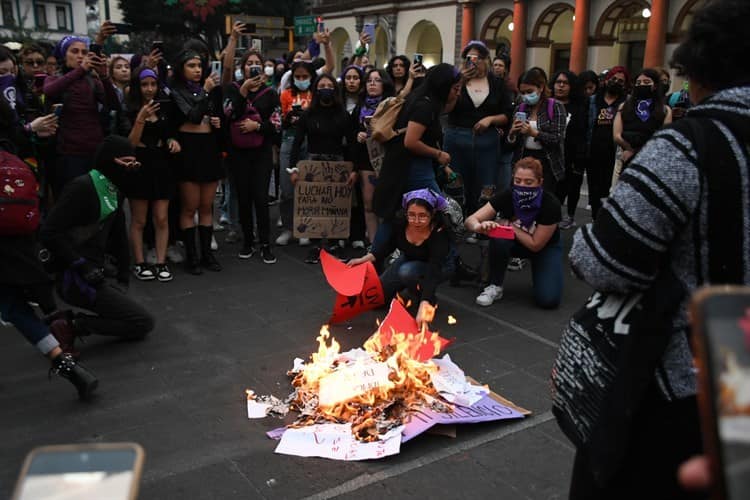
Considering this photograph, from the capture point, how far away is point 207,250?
262 inches

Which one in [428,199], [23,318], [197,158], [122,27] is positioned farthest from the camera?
[122,27]

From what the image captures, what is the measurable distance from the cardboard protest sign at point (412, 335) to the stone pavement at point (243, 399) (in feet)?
1.19

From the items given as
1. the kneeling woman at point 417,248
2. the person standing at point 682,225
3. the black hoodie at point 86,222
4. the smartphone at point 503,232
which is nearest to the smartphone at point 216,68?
the black hoodie at point 86,222

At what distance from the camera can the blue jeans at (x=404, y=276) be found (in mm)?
5305

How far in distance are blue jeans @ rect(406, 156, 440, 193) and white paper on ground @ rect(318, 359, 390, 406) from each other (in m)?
2.58

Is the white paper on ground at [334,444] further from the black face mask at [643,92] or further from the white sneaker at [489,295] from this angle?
the black face mask at [643,92]

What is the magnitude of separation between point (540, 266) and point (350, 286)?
5.69 ft

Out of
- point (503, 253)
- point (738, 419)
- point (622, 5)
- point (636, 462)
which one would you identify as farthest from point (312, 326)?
point (622, 5)

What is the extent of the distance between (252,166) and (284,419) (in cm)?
362

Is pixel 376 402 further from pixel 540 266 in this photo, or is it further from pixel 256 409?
pixel 540 266

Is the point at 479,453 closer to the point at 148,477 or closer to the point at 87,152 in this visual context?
the point at 148,477

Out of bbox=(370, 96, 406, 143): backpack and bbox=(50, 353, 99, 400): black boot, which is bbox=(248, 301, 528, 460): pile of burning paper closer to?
bbox=(50, 353, 99, 400): black boot

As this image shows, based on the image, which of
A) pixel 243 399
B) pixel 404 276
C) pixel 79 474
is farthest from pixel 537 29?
pixel 79 474

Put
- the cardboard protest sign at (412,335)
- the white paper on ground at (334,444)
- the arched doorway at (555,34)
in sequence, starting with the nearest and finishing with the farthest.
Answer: the white paper on ground at (334,444)
the cardboard protest sign at (412,335)
the arched doorway at (555,34)
